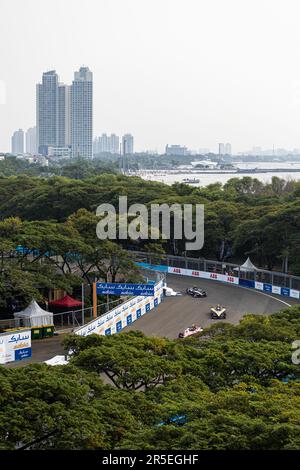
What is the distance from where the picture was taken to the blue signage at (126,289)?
1127 inches

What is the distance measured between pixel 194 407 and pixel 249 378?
12.1 ft

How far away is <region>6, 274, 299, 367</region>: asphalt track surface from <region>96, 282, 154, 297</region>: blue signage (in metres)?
1.67

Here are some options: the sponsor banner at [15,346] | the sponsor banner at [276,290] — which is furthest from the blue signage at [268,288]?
the sponsor banner at [15,346]

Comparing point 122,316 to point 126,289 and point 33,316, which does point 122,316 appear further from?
point 33,316

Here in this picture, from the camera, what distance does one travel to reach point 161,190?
194 ft

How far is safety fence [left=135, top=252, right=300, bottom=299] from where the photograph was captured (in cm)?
3745

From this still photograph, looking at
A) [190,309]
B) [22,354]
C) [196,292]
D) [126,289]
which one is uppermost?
[126,289]

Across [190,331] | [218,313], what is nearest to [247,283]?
[218,313]

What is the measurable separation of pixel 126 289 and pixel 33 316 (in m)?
3.92

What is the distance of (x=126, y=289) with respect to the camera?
28.6 m

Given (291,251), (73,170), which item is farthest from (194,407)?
(73,170)
